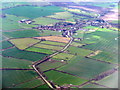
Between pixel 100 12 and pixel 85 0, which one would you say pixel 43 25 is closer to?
pixel 100 12

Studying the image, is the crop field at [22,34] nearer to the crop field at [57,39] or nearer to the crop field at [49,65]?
the crop field at [57,39]

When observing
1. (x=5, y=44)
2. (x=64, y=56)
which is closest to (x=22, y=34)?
(x=5, y=44)

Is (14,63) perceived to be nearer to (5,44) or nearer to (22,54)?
(22,54)

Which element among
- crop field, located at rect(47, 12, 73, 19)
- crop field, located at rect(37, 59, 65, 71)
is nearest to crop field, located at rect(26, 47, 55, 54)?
crop field, located at rect(37, 59, 65, 71)

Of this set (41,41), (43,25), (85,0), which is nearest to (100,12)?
(85,0)

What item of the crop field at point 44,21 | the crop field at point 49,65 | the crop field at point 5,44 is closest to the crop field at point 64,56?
the crop field at point 49,65

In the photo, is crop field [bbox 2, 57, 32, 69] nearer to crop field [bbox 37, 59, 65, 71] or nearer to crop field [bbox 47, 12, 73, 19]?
crop field [bbox 37, 59, 65, 71]
